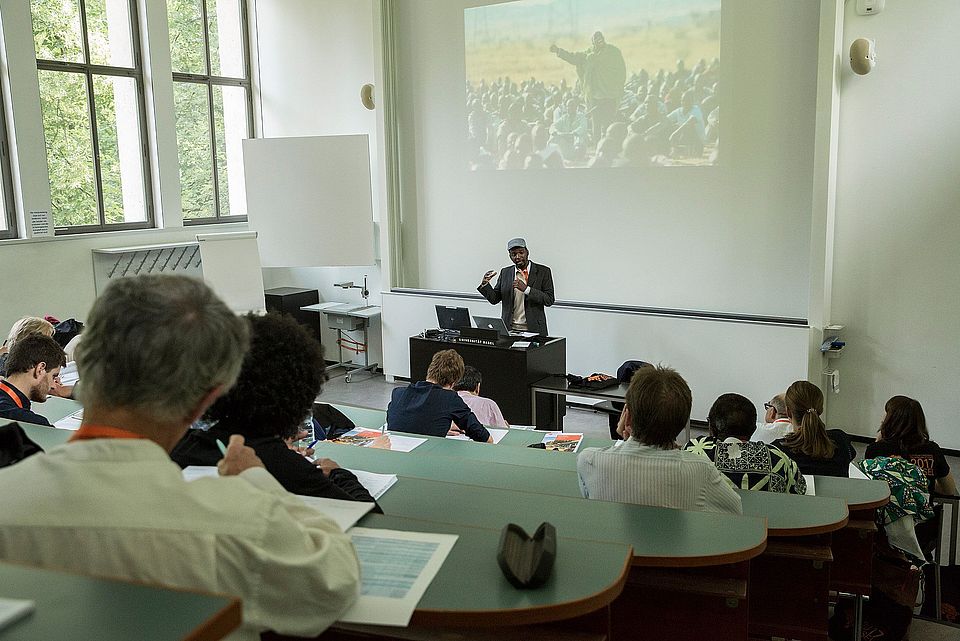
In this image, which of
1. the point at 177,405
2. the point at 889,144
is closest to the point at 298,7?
the point at 889,144

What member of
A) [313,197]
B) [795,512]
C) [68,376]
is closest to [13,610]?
[795,512]

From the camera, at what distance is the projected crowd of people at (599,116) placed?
6453 mm

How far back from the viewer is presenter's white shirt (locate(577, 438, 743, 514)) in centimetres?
232

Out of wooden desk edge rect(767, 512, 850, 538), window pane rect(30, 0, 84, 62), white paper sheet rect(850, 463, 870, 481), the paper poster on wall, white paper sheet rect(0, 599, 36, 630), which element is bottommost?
white paper sheet rect(850, 463, 870, 481)

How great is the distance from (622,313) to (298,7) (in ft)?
16.0

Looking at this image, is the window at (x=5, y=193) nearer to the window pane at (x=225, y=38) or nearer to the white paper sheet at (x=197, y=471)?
the window pane at (x=225, y=38)

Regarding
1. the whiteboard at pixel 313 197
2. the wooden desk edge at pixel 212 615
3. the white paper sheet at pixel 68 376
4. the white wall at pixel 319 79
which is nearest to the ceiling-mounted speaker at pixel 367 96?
the white wall at pixel 319 79

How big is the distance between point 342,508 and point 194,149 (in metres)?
7.78

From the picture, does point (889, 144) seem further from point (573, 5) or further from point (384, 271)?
point (384, 271)

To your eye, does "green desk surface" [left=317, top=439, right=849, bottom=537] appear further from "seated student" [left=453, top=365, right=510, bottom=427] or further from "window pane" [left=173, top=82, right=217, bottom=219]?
"window pane" [left=173, top=82, right=217, bottom=219]

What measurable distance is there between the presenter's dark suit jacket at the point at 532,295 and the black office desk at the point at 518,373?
0.41 m

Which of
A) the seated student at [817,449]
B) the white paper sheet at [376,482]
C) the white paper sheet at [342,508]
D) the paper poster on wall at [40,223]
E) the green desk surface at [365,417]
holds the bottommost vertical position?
the green desk surface at [365,417]

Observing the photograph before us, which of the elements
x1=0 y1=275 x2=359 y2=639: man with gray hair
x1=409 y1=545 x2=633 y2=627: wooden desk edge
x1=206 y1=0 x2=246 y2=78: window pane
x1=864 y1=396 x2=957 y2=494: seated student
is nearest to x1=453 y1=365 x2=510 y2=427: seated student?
x1=864 y1=396 x2=957 y2=494: seated student

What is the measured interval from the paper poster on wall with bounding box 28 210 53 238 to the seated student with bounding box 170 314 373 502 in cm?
623
